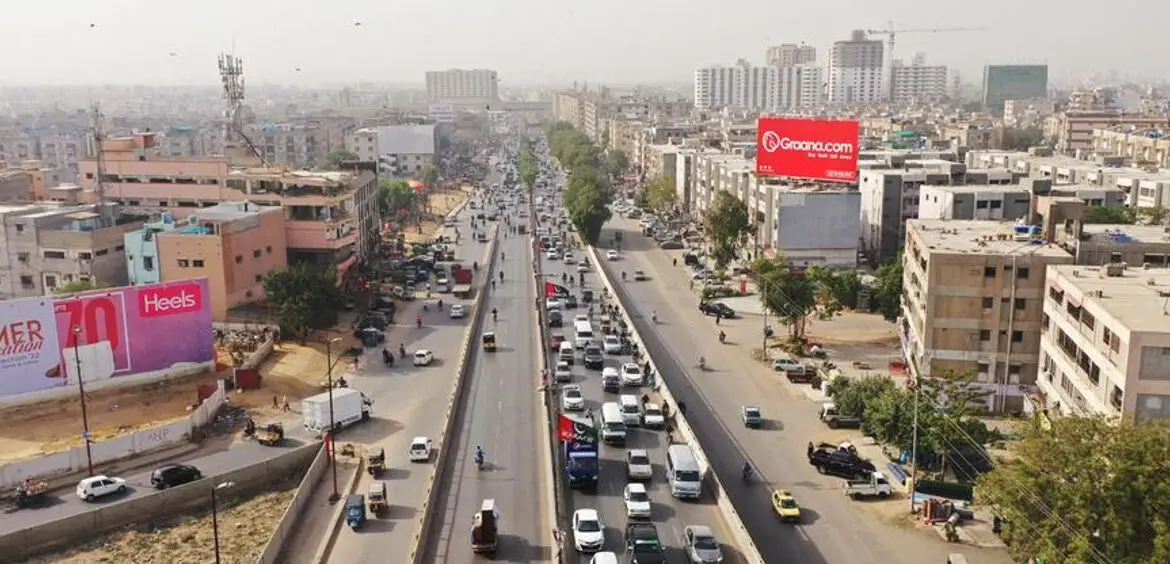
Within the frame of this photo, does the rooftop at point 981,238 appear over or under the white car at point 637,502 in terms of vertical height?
over

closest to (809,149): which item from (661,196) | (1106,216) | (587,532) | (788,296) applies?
(1106,216)

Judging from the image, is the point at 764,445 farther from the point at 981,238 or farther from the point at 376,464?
the point at 981,238

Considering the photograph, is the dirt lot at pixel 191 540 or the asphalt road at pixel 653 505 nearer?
the asphalt road at pixel 653 505

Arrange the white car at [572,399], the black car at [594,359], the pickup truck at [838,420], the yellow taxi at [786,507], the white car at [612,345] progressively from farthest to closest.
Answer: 1. the white car at [612,345]
2. the black car at [594,359]
3. the white car at [572,399]
4. the pickup truck at [838,420]
5. the yellow taxi at [786,507]

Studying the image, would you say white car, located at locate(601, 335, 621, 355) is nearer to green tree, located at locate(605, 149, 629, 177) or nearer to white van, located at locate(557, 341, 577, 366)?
white van, located at locate(557, 341, 577, 366)

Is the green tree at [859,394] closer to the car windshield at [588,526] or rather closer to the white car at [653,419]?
the white car at [653,419]

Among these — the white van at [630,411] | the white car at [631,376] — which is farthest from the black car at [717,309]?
the white van at [630,411]
